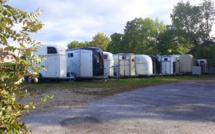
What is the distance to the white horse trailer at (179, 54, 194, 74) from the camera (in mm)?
35750

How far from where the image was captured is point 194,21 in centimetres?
4691

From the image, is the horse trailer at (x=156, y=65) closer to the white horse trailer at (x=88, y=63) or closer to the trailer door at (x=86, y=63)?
the white horse trailer at (x=88, y=63)

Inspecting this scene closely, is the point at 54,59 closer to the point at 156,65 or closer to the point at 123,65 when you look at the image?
the point at 123,65

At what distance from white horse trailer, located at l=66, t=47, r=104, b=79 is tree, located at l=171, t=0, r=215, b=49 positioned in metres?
28.6

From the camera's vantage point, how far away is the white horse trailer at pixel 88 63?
21250 millimetres

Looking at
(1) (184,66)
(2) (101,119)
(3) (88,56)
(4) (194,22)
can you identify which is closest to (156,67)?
(1) (184,66)

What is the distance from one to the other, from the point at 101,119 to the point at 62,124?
1.19 m

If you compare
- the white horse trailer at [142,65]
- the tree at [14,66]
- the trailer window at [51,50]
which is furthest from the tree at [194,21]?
the tree at [14,66]

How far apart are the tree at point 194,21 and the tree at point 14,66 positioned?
46073 millimetres

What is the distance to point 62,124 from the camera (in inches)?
269

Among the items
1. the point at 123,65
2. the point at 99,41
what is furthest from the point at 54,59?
the point at 99,41

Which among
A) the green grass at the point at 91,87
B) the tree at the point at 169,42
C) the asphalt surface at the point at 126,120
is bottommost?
the asphalt surface at the point at 126,120

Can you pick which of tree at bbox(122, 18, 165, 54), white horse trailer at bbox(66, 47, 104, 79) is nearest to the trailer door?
white horse trailer at bbox(66, 47, 104, 79)

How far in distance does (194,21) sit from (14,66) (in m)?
48.5
